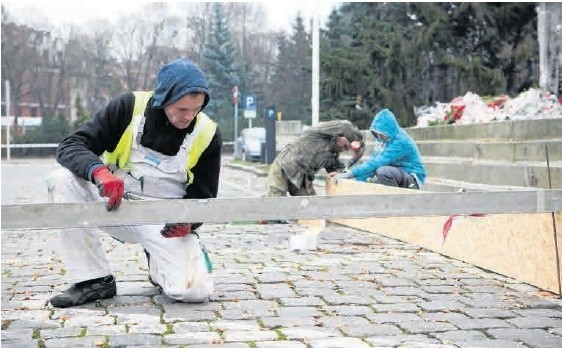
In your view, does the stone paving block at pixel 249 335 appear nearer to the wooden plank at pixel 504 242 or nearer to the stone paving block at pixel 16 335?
the stone paving block at pixel 16 335

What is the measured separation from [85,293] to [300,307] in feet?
4.21

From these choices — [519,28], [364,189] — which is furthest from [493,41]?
[364,189]

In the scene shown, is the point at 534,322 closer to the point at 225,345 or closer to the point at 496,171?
the point at 225,345

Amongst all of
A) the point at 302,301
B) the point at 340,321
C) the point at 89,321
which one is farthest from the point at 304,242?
the point at 89,321

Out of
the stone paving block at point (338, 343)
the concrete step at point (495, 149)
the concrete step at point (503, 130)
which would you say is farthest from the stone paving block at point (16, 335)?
the concrete step at point (503, 130)

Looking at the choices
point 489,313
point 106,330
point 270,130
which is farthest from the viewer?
point 270,130

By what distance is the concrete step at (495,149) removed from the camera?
32.0ft

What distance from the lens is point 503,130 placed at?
11867 mm

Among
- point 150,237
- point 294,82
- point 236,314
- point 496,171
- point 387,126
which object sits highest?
point 294,82

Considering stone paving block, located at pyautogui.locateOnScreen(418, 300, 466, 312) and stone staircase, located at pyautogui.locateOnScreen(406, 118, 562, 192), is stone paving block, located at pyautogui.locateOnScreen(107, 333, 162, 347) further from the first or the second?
stone staircase, located at pyautogui.locateOnScreen(406, 118, 562, 192)

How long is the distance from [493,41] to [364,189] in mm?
18635

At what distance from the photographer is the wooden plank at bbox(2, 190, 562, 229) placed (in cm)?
326

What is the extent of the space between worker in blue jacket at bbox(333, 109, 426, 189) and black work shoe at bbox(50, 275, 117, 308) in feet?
15.6

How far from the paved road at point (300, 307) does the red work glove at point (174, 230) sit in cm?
43
